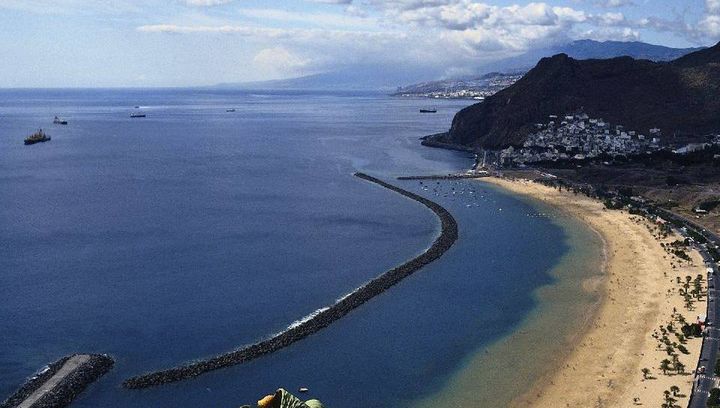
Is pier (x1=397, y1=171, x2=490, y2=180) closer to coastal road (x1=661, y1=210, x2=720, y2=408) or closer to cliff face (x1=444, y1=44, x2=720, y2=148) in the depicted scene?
cliff face (x1=444, y1=44, x2=720, y2=148)

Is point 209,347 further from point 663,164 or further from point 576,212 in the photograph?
point 663,164

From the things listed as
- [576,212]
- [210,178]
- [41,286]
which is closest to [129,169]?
[210,178]

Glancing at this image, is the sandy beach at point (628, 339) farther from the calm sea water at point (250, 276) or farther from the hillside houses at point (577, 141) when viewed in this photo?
the hillside houses at point (577, 141)

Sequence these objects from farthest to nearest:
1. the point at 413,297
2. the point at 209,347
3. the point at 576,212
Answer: the point at 576,212 → the point at 413,297 → the point at 209,347

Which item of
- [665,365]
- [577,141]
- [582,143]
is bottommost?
[665,365]

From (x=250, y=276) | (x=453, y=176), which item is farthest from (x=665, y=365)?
(x=453, y=176)

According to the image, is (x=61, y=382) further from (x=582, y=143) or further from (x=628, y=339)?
(x=582, y=143)

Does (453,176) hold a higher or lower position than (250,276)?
higher

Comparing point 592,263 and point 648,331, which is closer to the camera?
point 648,331
